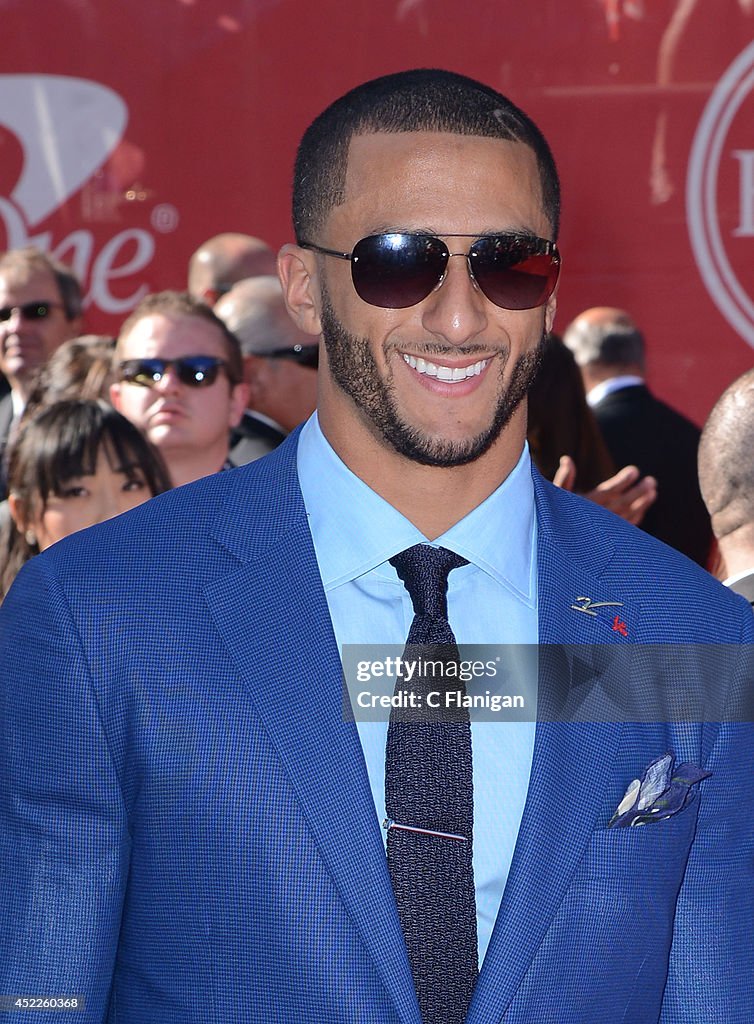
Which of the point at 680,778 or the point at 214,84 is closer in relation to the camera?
the point at 680,778

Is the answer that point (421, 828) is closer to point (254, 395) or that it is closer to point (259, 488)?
point (259, 488)

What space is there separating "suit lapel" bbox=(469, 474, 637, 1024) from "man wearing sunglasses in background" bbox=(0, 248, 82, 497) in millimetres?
4120

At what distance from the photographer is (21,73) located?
602 cm

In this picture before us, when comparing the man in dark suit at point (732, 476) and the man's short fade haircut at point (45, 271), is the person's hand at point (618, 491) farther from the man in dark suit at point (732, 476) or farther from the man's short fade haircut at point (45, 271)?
the man's short fade haircut at point (45, 271)

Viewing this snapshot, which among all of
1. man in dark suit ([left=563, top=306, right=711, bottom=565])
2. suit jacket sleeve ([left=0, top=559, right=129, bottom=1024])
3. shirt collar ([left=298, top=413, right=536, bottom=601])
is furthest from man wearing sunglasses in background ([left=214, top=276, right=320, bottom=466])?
suit jacket sleeve ([left=0, top=559, right=129, bottom=1024])

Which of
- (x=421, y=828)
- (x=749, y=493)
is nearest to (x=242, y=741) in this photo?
(x=421, y=828)

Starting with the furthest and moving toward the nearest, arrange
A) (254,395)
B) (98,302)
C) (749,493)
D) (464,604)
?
(98,302)
(254,395)
(749,493)
(464,604)

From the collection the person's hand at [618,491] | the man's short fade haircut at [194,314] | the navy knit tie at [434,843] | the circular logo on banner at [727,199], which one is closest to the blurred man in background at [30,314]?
the man's short fade haircut at [194,314]

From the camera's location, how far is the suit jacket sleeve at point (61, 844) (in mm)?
1831

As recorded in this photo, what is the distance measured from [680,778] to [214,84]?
454cm

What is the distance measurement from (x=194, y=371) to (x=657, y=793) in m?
3.09

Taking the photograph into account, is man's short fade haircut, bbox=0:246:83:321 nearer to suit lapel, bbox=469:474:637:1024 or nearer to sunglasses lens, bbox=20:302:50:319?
sunglasses lens, bbox=20:302:50:319

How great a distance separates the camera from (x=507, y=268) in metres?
2.05

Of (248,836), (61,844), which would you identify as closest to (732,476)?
(248,836)
